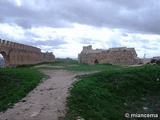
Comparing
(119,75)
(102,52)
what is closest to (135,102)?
(119,75)

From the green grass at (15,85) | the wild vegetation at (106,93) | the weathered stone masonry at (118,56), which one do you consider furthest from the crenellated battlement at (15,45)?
the weathered stone masonry at (118,56)

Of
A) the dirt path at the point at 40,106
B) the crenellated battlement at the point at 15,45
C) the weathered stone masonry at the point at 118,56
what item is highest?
the crenellated battlement at the point at 15,45

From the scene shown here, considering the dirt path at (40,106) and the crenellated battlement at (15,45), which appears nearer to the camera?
the dirt path at (40,106)

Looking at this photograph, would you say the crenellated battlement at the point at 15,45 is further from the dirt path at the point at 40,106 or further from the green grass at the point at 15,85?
the dirt path at the point at 40,106

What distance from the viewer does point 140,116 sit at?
7.96 metres

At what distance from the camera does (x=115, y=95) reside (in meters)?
9.77

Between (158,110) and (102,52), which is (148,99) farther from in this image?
(102,52)

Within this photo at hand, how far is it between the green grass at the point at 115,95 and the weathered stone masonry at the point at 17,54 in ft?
Answer: 34.5

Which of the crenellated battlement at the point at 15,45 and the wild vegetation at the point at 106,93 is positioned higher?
the crenellated battlement at the point at 15,45

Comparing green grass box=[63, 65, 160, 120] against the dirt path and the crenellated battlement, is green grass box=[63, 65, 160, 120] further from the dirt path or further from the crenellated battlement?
the crenellated battlement

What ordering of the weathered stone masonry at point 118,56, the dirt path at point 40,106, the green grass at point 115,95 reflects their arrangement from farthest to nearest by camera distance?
the weathered stone masonry at point 118,56
the green grass at point 115,95
the dirt path at point 40,106

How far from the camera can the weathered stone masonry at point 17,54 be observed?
2005cm

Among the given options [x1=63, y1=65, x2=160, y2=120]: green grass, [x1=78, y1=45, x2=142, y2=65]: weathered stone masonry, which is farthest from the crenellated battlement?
[x1=63, y1=65, x2=160, y2=120]: green grass

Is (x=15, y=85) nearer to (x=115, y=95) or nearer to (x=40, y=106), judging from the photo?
(x=40, y=106)
